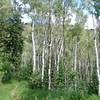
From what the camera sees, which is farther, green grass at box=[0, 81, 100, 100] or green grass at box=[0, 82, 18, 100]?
green grass at box=[0, 82, 18, 100]

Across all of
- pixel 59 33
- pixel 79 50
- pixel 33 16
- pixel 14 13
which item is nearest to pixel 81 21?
pixel 59 33

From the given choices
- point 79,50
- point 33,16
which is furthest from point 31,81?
point 79,50

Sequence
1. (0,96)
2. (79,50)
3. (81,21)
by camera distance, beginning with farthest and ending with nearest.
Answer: (79,50)
(81,21)
(0,96)

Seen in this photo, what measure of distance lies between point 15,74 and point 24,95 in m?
8.74

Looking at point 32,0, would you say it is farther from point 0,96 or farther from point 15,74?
point 0,96

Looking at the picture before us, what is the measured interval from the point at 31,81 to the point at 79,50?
34.4m

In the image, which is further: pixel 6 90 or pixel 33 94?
pixel 6 90

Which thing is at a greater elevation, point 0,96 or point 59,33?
point 59,33

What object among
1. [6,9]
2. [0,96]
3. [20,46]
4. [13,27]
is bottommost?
[0,96]

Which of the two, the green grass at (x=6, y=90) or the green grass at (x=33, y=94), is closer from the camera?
the green grass at (x=33, y=94)

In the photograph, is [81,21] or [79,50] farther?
[79,50]

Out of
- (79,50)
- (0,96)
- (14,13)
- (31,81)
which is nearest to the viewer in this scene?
(0,96)

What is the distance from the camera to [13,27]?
27188 mm

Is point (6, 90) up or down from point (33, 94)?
down
